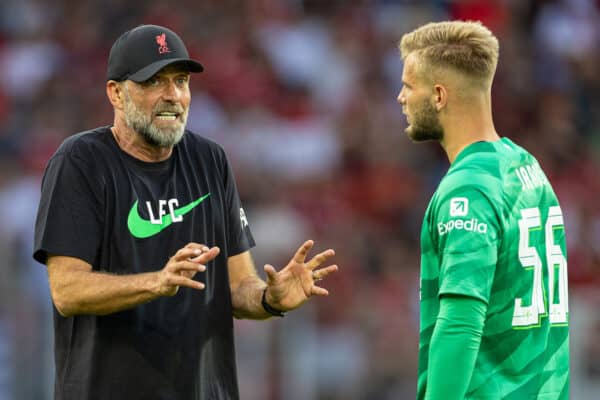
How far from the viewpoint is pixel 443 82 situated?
15.3 feet

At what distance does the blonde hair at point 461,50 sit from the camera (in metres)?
4.62

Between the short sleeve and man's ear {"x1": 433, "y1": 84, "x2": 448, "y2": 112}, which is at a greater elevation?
man's ear {"x1": 433, "y1": 84, "x2": 448, "y2": 112}

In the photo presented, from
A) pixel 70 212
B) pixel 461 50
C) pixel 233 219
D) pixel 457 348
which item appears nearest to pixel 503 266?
pixel 457 348

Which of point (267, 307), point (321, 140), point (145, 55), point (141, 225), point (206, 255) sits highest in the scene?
point (321, 140)

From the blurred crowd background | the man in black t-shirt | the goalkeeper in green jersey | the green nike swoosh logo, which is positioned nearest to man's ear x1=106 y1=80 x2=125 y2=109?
the man in black t-shirt

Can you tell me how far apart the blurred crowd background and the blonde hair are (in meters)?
4.96

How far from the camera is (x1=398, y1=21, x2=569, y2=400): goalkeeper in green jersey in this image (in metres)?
4.27

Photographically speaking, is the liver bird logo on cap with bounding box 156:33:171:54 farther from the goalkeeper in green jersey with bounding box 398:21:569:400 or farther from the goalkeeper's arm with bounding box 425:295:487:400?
the goalkeeper's arm with bounding box 425:295:487:400

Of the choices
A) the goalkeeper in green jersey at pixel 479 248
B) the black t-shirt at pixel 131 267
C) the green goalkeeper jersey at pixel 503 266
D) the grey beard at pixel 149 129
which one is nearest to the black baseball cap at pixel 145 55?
the grey beard at pixel 149 129

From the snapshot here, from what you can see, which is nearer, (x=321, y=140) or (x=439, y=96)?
(x=439, y=96)

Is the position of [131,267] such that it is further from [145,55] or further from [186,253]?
[145,55]

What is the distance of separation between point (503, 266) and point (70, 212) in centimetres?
175

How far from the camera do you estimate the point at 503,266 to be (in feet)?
14.4

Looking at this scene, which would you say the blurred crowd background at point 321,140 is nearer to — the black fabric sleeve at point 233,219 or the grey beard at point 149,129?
the black fabric sleeve at point 233,219
